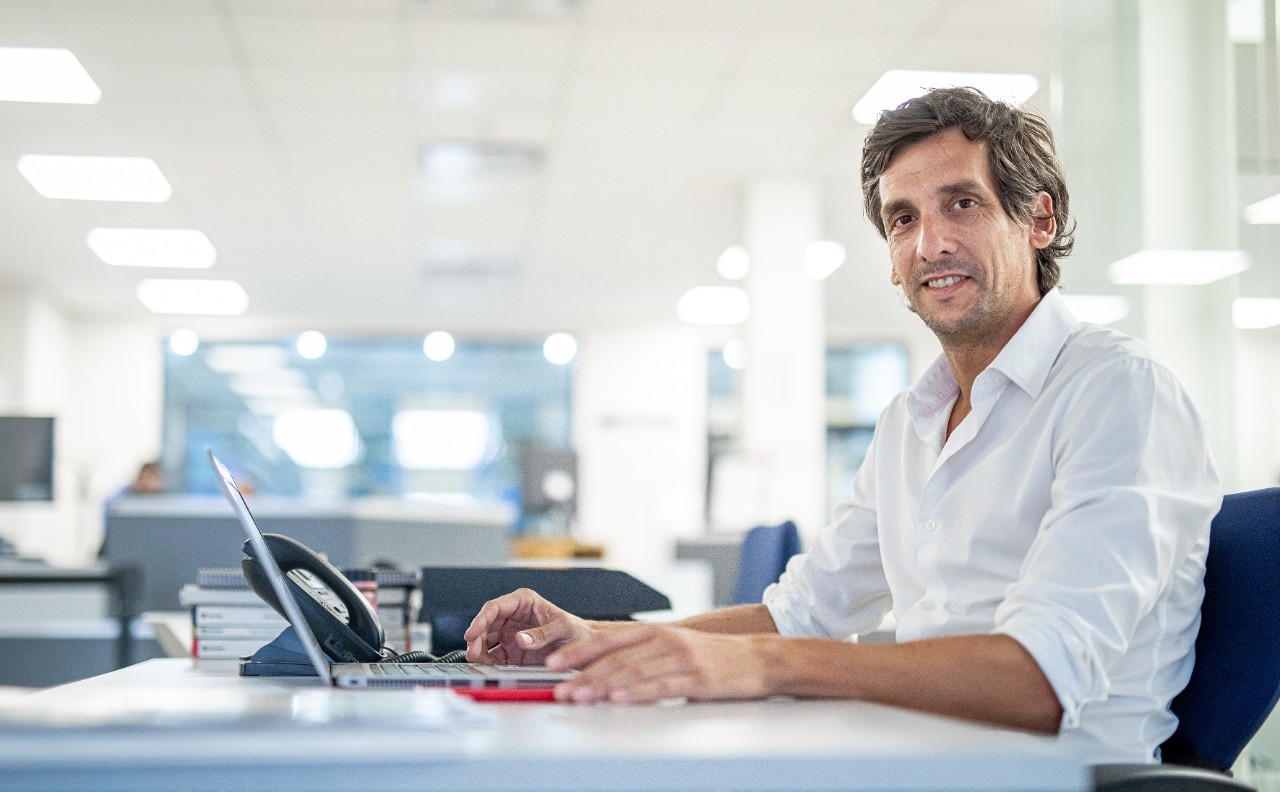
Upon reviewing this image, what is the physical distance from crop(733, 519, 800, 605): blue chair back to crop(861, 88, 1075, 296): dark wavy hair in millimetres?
835

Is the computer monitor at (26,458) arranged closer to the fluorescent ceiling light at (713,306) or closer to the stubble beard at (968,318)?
the fluorescent ceiling light at (713,306)

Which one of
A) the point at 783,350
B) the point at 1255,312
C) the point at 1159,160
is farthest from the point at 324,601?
the point at 783,350

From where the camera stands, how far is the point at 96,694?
0.76 m

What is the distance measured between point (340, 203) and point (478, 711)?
6628 mm

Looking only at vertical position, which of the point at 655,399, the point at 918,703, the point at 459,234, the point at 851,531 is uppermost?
the point at 459,234

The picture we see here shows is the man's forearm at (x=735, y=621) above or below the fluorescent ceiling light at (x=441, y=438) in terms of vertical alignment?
below

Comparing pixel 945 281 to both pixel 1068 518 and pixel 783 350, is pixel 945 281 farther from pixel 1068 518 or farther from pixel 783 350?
pixel 783 350

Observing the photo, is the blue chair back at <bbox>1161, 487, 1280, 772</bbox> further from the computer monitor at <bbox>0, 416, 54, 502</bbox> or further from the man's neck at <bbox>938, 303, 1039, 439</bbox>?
the computer monitor at <bbox>0, 416, 54, 502</bbox>

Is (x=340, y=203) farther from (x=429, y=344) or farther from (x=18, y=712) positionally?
(x=18, y=712)

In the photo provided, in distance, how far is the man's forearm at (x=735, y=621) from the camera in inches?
60.2

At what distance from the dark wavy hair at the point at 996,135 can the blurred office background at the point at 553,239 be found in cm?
15

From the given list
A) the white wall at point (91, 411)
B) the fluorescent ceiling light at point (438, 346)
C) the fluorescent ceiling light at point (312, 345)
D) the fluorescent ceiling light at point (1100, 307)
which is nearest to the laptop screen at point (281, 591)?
the fluorescent ceiling light at point (1100, 307)

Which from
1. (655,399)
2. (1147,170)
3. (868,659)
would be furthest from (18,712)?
(655,399)

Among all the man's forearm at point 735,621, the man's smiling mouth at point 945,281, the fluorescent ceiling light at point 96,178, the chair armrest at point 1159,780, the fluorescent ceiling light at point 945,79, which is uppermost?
the fluorescent ceiling light at point 945,79
